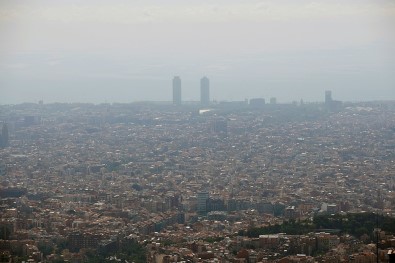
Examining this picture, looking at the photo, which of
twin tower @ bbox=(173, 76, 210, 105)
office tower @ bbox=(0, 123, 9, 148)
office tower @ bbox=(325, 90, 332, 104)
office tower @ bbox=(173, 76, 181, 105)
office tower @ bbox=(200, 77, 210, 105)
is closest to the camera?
office tower @ bbox=(0, 123, 9, 148)

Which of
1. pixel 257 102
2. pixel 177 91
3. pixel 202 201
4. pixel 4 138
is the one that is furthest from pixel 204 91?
pixel 202 201

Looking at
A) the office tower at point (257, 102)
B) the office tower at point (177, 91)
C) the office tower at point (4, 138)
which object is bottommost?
the office tower at point (4, 138)

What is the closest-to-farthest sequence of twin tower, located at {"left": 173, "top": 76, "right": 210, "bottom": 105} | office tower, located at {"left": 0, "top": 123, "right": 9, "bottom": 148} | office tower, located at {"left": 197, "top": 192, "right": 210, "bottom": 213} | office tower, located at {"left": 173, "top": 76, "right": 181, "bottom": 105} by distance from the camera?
office tower, located at {"left": 197, "top": 192, "right": 210, "bottom": 213} → office tower, located at {"left": 0, "top": 123, "right": 9, "bottom": 148} → office tower, located at {"left": 173, "top": 76, "right": 181, "bottom": 105} → twin tower, located at {"left": 173, "top": 76, "right": 210, "bottom": 105}

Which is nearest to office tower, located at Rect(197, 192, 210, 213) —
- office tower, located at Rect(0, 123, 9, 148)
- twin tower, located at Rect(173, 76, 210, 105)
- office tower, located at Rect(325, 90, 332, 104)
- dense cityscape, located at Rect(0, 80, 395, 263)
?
dense cityscape, located at Rect(0, 80, 395, 263)

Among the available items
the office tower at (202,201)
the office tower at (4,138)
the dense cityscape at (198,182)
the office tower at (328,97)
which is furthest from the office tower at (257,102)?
the office tower at (202,201)

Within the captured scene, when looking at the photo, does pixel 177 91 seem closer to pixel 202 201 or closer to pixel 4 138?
pixel 4 138

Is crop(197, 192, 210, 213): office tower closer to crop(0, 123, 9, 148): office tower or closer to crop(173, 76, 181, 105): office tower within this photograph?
crop(0, 123, 9, 148): office tower

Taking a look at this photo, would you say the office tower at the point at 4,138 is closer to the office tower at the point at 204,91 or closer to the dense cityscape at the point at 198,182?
the dense cityscape at the point at 198,182

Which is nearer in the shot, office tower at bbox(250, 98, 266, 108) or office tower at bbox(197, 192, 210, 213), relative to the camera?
office tower at bbox(197, 192, 210, 213)
